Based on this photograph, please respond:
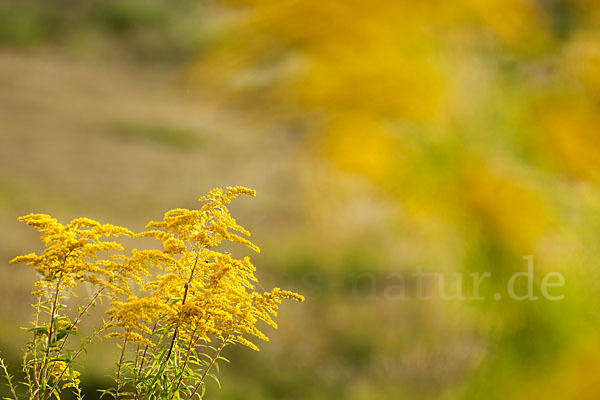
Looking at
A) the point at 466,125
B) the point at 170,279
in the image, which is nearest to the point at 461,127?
the point at 466,125

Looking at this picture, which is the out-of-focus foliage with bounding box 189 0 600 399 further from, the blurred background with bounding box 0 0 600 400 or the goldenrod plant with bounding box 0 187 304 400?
the goldenrod plant with bounding box 0 187 304 400

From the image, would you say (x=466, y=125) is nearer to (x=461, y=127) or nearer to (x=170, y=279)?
(x=461, y=127)

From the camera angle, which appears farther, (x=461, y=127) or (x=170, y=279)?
(x=170, y=279)

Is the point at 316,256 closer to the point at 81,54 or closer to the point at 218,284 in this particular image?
the point at 218,284

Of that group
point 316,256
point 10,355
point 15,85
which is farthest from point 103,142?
point 10,355

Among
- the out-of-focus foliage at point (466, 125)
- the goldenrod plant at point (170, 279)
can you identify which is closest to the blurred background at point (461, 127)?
the out-of-focus foliage at point (466, 125)

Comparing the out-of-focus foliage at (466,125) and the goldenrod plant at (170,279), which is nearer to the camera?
the out-of-focus foliage at (466,125)

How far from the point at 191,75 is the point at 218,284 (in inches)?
16.7

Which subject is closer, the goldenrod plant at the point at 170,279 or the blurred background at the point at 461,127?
the blurred background at the point at 461,127

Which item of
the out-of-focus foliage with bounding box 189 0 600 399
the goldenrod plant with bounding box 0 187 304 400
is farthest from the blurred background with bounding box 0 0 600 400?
the goldenrod plant with bounding box 0 187 304 400

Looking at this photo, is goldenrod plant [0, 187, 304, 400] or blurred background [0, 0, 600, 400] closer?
blurred background [0, 0, 600, 400]

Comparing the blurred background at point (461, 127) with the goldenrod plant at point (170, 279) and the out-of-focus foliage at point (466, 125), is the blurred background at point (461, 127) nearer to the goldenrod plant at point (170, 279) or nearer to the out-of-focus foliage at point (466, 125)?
the out-of-focus foliage at point (466, 125)

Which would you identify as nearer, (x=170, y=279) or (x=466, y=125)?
(x=466, y=125)

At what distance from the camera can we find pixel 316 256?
9.73 feet
